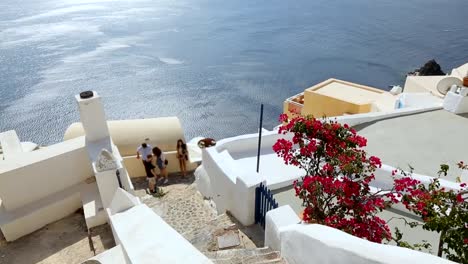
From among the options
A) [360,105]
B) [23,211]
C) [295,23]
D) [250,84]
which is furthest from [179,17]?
[23,211]

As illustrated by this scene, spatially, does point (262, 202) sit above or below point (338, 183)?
below

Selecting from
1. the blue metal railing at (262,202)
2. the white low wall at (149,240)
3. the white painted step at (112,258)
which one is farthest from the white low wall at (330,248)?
the white painted step at (112,258)

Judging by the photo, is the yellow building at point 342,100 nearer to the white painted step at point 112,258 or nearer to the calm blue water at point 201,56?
the white painted step at point 112,258

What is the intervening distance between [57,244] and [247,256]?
15.8 ft

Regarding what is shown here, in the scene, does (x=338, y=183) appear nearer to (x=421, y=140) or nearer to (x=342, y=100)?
(x=421, y=140)

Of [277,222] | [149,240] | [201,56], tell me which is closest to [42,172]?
[149,240]

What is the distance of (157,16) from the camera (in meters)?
72.8

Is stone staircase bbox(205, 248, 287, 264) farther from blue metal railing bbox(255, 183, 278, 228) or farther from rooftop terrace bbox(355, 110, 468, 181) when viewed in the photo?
rooftop terrace bbox(355, 110, 468, 181)

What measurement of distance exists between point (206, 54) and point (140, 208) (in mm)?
46641

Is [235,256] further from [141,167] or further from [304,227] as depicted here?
[141,167]

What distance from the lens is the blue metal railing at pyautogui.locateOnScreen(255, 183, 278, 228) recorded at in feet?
22.2

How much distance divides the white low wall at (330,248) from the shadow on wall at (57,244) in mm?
4206

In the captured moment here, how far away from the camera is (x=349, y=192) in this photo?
4.85m

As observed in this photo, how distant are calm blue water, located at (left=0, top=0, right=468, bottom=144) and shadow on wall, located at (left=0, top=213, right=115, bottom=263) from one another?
24960 millimetres
